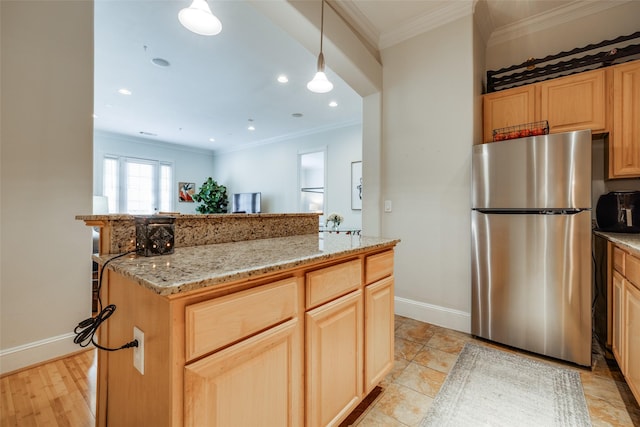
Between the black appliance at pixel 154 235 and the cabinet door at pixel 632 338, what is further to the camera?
the cabinet door at pixel 632 338

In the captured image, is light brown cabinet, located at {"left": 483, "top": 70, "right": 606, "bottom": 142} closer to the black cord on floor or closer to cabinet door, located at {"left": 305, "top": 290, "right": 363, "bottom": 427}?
cabinet door, located at {"left": 305, "top": 290, "right": 363, "bottom": 427}

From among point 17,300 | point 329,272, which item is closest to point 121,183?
point 17,300

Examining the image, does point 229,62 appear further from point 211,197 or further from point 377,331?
point 211,197

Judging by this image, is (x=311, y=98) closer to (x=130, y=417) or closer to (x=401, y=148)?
(x=401, y=148)

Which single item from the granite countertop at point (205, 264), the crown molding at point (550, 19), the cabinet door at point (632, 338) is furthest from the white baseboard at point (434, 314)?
the crown molding at point (550, 19)

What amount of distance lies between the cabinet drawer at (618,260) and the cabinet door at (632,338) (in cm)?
15

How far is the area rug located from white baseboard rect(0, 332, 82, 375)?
2468 millimetres

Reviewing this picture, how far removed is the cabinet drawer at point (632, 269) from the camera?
55.5 inches

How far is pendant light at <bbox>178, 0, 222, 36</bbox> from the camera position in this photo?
1.37m

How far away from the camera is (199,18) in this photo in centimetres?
140

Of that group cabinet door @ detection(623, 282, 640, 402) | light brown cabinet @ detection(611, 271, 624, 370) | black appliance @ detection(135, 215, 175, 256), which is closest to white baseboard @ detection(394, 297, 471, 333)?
light brown cabinet @ detection(611, 271, 624, 370)

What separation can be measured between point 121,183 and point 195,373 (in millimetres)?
7689

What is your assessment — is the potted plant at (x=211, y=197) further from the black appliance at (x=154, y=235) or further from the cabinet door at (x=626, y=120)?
the cabinet door at (x=626, y=120)

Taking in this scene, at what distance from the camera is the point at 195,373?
74 centimetres
